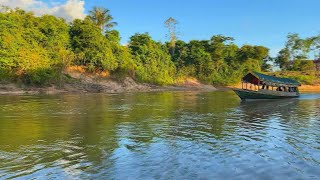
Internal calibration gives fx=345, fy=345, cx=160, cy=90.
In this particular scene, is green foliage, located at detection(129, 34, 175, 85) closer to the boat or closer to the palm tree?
the palm tree

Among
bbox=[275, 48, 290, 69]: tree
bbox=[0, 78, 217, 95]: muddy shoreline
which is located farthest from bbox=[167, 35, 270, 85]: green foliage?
bbox=[0, 78, 217, 95]: muddy shoreline

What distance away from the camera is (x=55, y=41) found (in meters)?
54.3

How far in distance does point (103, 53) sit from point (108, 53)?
106cm

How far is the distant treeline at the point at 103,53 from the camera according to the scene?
4834 centimetres

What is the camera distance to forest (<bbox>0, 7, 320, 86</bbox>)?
1908 inches

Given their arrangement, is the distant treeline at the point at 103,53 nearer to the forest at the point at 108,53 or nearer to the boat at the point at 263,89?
the forest at the point at 108,53

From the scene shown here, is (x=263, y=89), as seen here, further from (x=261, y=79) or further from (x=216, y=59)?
(x=216, y=59)

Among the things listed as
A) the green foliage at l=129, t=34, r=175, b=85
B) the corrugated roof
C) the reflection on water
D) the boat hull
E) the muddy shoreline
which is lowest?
the reflection on water

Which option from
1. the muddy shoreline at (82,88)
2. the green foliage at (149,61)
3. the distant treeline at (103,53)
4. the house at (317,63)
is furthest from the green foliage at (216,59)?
the house at (317,63)

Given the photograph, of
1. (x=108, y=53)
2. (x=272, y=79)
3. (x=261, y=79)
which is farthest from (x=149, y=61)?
(x=261, y=79)

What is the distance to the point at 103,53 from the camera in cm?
5750

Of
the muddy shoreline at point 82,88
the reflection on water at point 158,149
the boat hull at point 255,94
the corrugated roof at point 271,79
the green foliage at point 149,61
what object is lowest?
the reflection on water at point 158,149

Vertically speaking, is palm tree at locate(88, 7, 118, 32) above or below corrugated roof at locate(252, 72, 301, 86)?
above

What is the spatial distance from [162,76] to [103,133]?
56.1 metres
